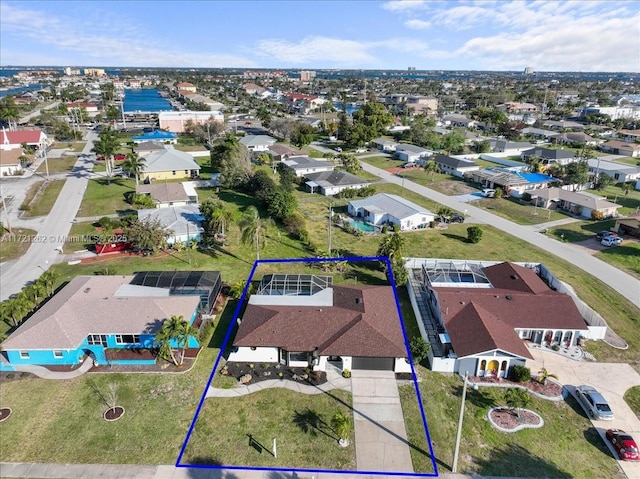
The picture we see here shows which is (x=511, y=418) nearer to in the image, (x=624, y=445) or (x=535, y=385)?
(x=535, y=385)

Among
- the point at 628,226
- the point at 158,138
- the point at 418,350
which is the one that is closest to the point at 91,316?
the point at 418,350

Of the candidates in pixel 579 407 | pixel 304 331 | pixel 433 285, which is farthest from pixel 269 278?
pixel 579 407

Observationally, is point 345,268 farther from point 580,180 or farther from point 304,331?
point 580,180

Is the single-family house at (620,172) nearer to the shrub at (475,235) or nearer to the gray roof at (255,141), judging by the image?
the shrub at (475,235)

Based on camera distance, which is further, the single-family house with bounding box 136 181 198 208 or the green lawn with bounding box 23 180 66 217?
the single-family house with bounding box 136 181 198 208

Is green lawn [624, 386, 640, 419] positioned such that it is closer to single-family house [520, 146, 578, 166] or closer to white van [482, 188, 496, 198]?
white van [482, 188, 496, 198]

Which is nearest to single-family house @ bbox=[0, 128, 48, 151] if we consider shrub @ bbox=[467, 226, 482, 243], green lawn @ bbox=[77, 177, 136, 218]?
green lawn @ bbox=[77, 177, 136, 218]

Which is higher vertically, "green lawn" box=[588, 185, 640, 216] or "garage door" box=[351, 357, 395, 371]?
"green lawn" box=[588, 185, 640, 216]
